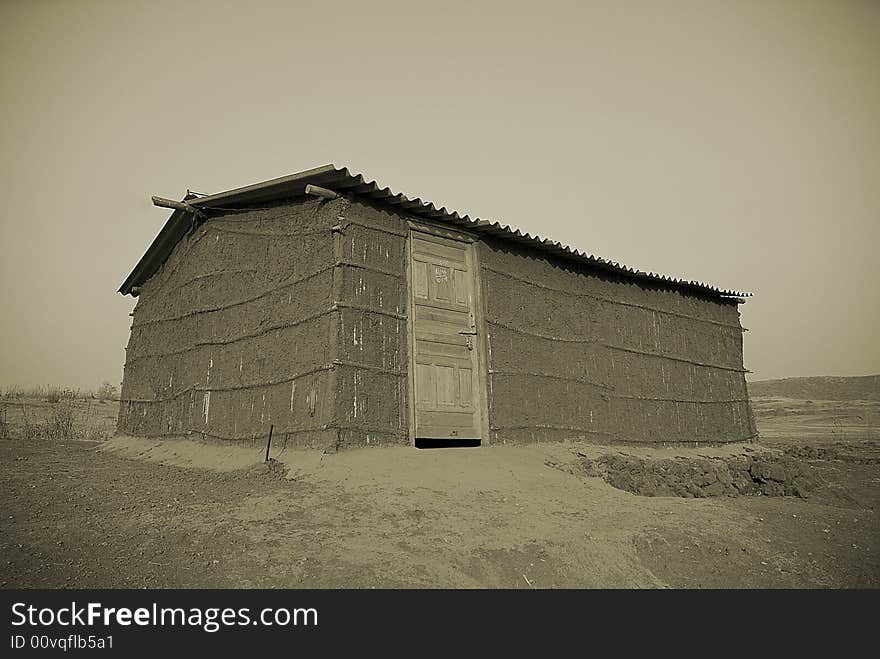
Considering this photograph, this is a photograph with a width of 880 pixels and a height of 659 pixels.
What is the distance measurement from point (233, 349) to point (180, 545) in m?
4.74

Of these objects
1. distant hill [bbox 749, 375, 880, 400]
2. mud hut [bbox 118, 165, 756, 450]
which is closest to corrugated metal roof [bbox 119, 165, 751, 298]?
mud hut [bbox 118, 165, 756, 450]

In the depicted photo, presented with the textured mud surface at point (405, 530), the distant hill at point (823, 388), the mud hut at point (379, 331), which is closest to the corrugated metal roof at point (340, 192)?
the mud hut at point (379, 331)

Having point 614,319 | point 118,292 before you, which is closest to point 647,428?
point 614,319

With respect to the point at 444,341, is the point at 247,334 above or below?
above

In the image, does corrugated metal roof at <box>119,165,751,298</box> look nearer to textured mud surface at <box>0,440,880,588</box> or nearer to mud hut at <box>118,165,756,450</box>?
mud hut at <box>118,165,756,450</box>

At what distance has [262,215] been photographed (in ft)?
27.6

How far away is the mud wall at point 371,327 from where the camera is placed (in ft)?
21.5

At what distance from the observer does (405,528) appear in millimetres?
4352

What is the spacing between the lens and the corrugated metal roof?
693 centimetres

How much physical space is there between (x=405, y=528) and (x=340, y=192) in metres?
4.39

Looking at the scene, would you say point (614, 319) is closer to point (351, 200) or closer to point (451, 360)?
point (451, 360)

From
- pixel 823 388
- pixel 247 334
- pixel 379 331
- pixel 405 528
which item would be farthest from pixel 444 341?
pixel 823 388

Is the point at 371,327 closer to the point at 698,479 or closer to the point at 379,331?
the point at 379,331
